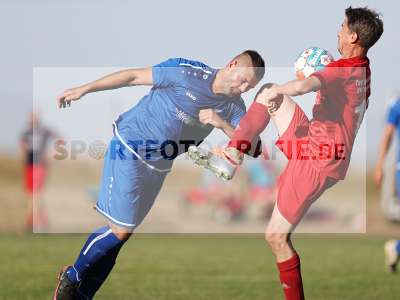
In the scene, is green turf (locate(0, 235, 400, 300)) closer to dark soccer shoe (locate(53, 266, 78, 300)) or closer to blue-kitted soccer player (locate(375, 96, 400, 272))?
blue-kitted soccer player (locate(375, 96, 400, 272))

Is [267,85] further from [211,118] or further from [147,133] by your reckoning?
[147,133]

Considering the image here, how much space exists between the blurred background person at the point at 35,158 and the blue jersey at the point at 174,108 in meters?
13.1

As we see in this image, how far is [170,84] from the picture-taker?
289 inches

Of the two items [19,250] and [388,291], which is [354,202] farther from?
[388,291]

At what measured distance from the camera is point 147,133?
7.29 meters

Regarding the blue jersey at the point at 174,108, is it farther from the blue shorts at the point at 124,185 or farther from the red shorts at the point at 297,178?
the red shorts at the point at 297,178

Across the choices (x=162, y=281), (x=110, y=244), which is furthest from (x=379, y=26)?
(x=162, y=281)

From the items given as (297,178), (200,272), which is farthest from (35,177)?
(297,178)

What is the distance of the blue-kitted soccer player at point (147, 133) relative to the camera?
23.5 ft

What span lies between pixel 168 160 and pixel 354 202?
2577 centimetres

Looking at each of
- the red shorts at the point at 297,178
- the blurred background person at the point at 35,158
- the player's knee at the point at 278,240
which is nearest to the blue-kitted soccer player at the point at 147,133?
the red shorts at the point at 297,178

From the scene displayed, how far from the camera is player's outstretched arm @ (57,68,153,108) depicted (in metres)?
7.02

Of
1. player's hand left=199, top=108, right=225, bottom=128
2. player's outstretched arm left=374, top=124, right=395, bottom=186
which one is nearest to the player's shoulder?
player's hand left=199, top=108, right=225, bottom=128

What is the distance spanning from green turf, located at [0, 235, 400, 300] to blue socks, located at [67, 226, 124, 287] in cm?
164
